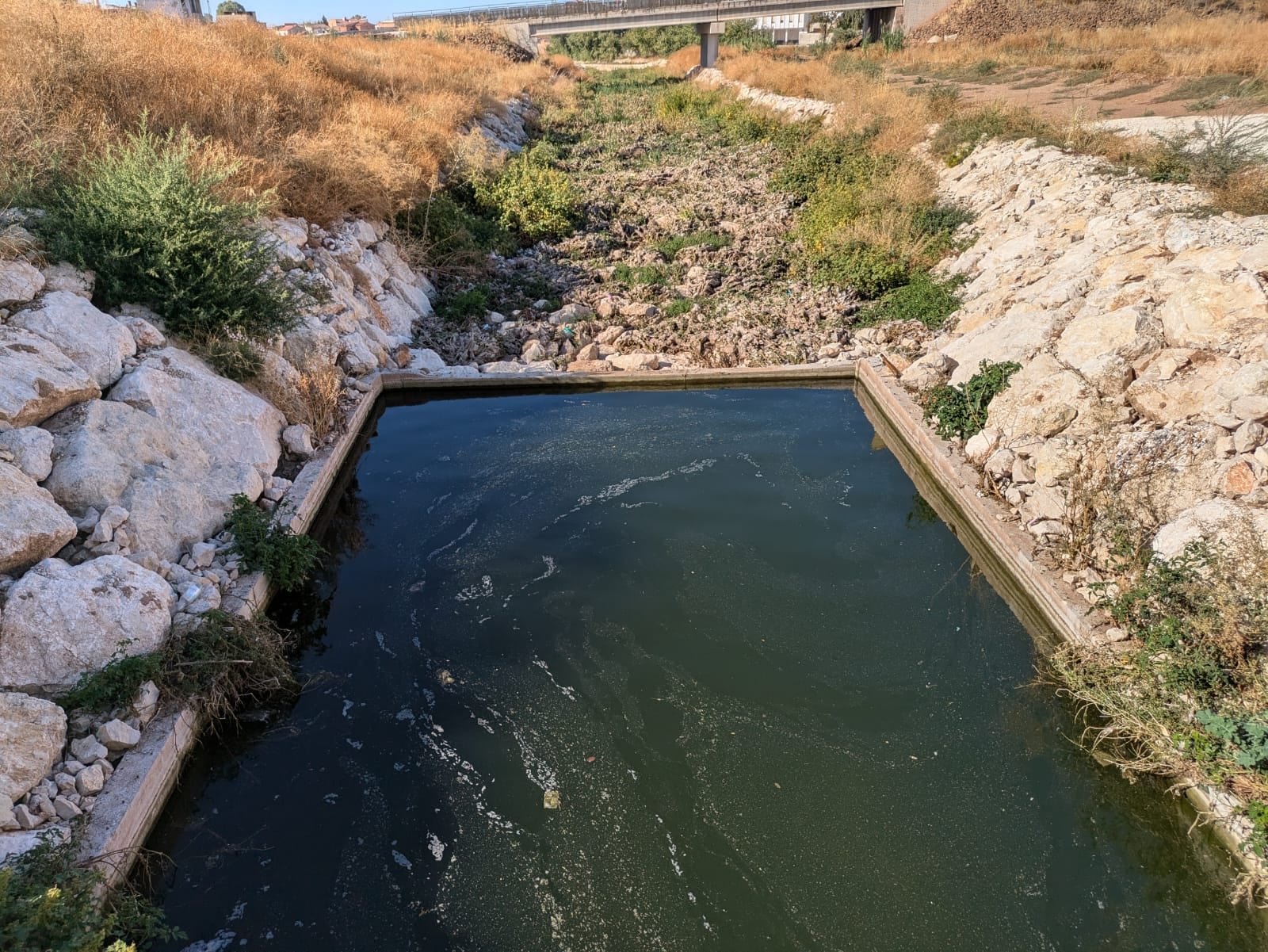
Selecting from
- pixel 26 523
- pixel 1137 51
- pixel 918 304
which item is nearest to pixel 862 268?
pixel 918 304

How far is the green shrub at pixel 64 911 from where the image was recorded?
8.82 ft

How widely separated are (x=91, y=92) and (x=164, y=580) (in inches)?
279

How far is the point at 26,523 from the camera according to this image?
4223 mm

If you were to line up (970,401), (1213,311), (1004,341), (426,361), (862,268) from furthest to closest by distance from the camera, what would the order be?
1. (862,268)
2. (426,361)
3. (1004,341)
4. (970,401)
5. (1213,311)

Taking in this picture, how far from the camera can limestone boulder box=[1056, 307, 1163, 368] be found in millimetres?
6258

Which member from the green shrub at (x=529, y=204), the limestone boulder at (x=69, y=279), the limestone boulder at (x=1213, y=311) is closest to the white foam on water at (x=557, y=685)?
the limestone boulder at (x=69, y=279)

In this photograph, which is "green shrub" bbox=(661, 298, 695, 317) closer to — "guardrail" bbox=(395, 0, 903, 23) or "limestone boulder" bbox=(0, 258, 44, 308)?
"limestone boulder" bbox=(0, 258, 44, 308)

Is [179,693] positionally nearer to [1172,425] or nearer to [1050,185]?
[1172,425]

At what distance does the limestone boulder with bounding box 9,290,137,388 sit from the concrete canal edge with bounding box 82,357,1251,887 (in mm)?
1539

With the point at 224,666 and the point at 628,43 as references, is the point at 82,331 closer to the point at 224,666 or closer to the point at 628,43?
the point at 224,666

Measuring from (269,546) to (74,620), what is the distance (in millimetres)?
1319

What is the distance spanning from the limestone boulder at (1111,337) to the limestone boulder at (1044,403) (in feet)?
0.59

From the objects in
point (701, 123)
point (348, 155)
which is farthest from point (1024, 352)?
point (701, 123)

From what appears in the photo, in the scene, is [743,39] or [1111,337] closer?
[1111,337]
